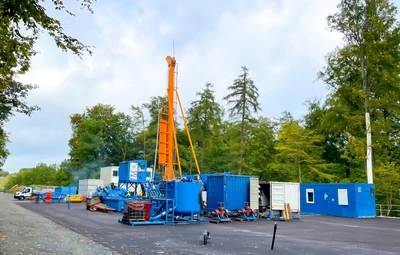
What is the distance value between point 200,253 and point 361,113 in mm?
23653

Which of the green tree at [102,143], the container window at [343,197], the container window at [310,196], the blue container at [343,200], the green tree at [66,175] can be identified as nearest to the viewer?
the blue container at [343,200]

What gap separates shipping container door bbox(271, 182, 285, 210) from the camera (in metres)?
21.4

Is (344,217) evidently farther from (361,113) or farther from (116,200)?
(116,200)

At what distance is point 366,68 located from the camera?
27312 mm

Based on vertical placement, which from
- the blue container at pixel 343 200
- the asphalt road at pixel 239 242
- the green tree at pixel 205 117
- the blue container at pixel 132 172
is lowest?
the asphalt road at pixel 239 242

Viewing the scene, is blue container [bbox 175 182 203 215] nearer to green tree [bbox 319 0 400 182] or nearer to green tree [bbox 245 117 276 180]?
green tree [bbox 319 0 400 182]

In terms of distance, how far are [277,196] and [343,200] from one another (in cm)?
550

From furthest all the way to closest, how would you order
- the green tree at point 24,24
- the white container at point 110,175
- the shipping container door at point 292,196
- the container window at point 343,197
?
the white container at point 110,175 → the container window at point 343,197 → the shipping container door at point 292,196 → the green tree at point 24,24

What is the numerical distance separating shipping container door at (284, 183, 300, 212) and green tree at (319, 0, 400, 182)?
710 centimetres

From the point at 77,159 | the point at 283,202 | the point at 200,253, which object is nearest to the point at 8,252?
the point at 200,253

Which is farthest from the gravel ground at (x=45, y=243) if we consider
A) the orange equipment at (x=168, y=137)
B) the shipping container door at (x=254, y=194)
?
the orange equipment at (x=168, y=137)

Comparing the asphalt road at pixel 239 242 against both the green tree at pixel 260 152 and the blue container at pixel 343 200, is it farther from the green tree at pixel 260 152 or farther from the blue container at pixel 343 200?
the green tree at pixel 260 152

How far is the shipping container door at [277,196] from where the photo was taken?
21375 millimetres

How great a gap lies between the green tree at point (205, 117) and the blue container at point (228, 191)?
21.3 meters
